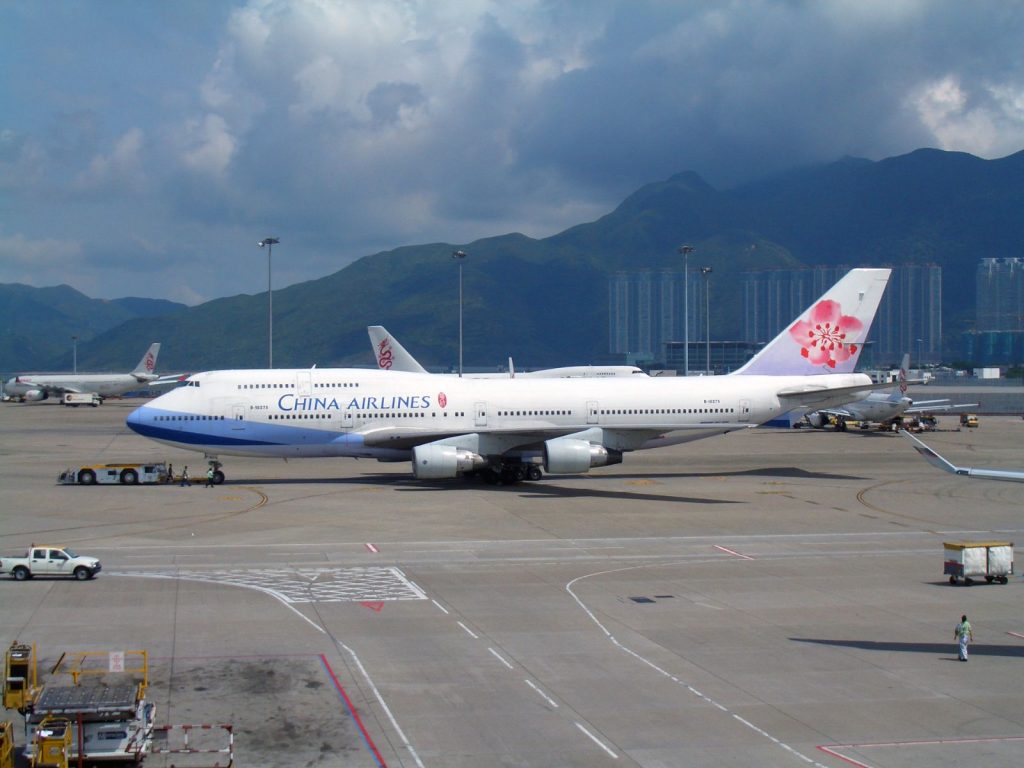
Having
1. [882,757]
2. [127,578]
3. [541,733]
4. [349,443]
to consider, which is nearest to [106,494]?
[349,443]

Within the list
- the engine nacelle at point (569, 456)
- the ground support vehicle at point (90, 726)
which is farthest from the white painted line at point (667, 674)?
the engine nacelle at point (569, 456)

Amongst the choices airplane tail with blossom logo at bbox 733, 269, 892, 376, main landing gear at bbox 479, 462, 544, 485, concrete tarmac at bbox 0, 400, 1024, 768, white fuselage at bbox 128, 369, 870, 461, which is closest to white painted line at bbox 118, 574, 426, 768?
concrete tarmac at bbox 0, 400, 1024, 768

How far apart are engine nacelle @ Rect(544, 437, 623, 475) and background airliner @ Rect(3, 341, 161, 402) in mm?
112033

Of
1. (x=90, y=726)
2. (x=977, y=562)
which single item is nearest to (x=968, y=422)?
(x=977, y=562)

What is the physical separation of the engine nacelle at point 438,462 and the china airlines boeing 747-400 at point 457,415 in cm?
5

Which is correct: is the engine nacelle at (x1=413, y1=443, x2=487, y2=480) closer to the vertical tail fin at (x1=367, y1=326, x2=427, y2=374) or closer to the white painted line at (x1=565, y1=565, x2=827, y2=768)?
the white painted line at (x1=565, y1=565, x2=827, y2=768)

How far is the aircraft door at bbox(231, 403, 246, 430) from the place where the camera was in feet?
153

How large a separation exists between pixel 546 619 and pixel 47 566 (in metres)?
13.8

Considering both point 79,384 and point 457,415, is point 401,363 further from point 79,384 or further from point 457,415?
point 79,384

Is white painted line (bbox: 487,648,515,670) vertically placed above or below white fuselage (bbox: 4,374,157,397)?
below

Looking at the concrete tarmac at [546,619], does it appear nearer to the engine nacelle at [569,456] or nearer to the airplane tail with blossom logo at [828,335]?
the engine nacelle at [569,456]

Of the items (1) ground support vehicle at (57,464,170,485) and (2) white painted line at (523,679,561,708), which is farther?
(1) ground support vehicle at (57,464,170,485)

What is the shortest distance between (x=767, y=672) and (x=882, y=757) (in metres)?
4.23

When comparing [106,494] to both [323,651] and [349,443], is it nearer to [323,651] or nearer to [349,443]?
[349,443]
